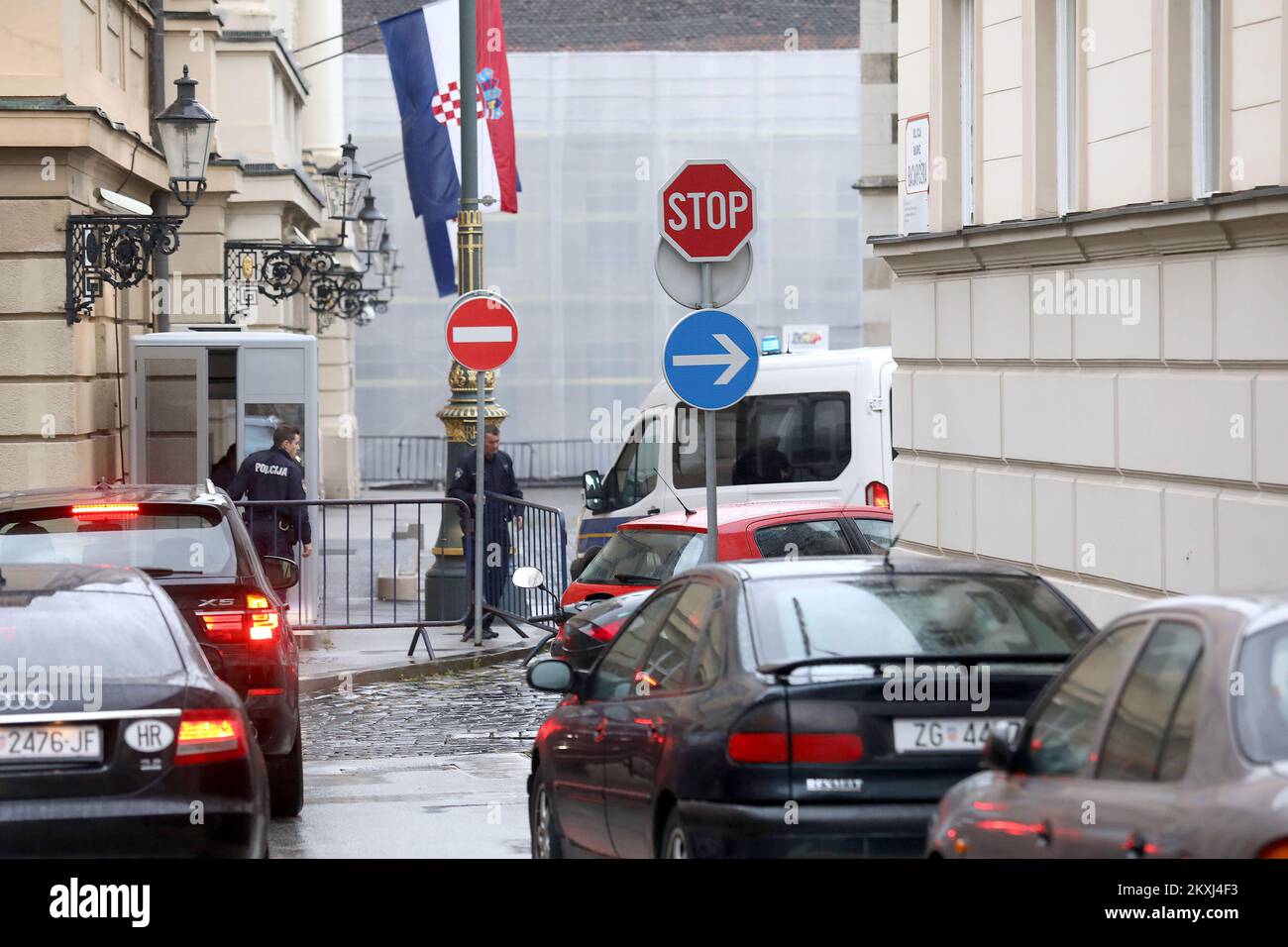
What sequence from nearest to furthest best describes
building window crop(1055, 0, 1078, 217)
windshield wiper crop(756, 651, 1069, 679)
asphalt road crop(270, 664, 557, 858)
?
windshield wiper crop(756, 651, 1069, 679), asphalt road crop(270, 664, 557, 858), building window crop(1055, 0, 1078, 217)

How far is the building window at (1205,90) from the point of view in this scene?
40.3ft

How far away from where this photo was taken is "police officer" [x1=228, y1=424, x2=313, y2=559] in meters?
17.2

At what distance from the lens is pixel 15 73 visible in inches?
659

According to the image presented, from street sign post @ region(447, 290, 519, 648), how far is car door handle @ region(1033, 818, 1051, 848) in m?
12.0

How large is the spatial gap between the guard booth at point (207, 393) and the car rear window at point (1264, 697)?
14.8m

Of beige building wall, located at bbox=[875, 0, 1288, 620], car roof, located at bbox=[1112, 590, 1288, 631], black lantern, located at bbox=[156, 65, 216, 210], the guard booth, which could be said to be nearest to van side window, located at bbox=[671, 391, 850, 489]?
beige building wall, located at bbox=[875, 0, 1288, 620]

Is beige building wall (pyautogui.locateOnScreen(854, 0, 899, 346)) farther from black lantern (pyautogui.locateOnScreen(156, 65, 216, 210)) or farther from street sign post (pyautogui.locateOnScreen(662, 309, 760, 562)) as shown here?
street sign post (pyautogui.locateOnScreen(662, 309, 760, 562))

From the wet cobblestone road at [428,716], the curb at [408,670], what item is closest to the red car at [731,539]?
the wet cobblestone road at [428,716]

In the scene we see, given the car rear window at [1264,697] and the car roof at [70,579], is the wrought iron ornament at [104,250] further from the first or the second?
the car rear window at [1264,697]

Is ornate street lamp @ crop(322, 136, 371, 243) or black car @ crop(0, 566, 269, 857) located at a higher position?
ornate street lamp @ crop(322, 136, 371, 243)

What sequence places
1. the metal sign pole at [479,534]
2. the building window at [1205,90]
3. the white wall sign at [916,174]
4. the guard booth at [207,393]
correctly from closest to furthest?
the building window at [1205,90], the white wall sign at [916,174], the metal sign pole at [479,534], the guard booth at [207,393]

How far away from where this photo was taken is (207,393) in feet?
61.2

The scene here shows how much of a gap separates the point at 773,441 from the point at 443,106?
19.9 feet
